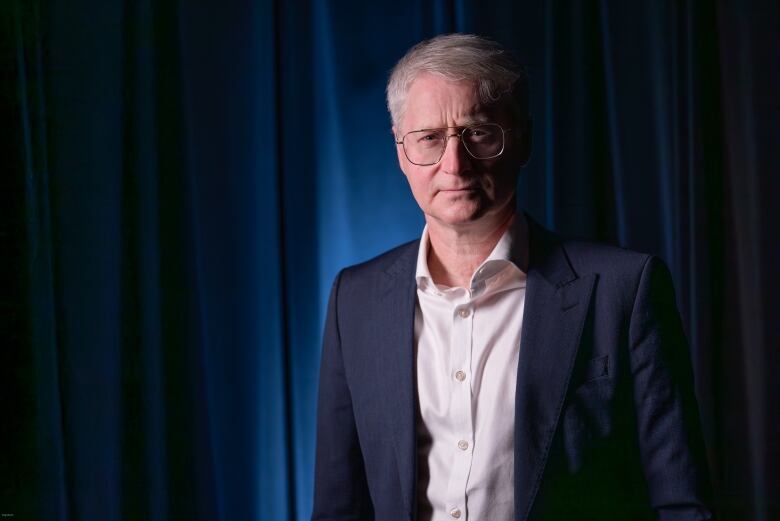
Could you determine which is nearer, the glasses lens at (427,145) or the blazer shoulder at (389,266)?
the glasses lens at (427,145)

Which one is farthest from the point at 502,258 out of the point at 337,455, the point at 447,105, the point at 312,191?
the point at 312,191

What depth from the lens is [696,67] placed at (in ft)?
5.91

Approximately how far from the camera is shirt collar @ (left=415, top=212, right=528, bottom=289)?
49.9 inches

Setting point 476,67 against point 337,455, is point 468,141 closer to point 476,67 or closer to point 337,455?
point 476,67

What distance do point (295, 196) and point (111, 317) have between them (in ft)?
1.85

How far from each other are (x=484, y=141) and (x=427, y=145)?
Answer: 11cm

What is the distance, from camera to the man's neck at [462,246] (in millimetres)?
1307

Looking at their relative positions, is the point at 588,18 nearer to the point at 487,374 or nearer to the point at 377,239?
the point at 377,239

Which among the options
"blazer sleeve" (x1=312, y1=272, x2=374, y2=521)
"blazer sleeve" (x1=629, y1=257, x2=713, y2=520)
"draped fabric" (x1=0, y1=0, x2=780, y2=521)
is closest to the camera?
"blazer sleeve" (x1=629, y1=257, x2=713, y2=520)

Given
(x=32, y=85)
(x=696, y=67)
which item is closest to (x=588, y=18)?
(x=696, y=67)

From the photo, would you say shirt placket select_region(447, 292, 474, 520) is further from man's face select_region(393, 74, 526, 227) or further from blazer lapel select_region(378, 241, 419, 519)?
man's face select_region(393, 74, 526, 227)

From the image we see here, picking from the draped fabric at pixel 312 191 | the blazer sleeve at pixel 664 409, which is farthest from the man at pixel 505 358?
the draped fabric at pixel 312 191

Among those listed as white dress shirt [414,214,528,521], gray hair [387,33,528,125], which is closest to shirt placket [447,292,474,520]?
white dress shirt [414,214,528,521]

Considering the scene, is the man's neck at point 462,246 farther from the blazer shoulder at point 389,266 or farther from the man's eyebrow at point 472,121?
the man's eyebrow at point 472,121
